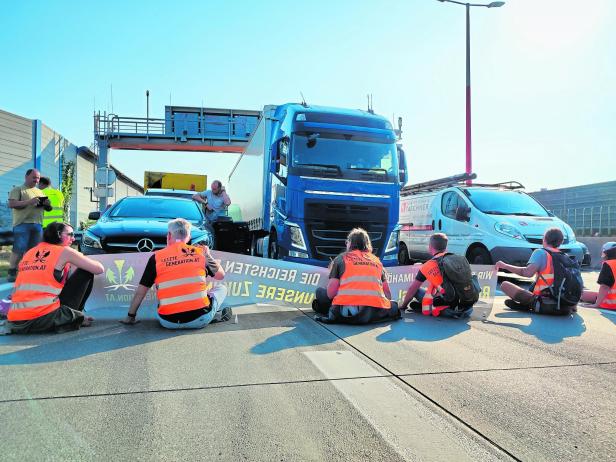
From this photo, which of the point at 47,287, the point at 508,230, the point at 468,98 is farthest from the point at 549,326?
the point at 468,98

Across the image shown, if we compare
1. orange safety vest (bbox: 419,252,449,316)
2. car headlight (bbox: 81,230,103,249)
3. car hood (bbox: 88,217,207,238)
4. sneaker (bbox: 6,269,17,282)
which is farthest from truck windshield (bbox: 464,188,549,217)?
sneaker (bbox: 6,269,17,282)

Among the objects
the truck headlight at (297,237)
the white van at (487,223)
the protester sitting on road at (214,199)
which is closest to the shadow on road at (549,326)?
the white van at (487,223)

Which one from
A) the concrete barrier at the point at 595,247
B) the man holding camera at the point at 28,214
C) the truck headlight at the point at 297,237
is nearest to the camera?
the man holding camera at the point at 28,214

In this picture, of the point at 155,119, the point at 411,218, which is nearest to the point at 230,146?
the point at 155,119

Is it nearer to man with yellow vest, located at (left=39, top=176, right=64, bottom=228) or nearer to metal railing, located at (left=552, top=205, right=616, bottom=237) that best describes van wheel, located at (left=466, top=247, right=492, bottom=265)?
metal railing, located at (left=552, top=205, right=616, bottom=237)

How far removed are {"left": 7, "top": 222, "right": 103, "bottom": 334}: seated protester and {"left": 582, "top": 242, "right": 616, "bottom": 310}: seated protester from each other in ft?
22.0

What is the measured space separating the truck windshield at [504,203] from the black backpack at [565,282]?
4.30m

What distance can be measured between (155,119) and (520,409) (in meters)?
31.7

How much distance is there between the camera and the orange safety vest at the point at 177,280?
203 inches

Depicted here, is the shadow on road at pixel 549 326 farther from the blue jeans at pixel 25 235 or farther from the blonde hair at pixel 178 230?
the blue jeans at pixel 25 235

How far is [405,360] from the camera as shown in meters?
4.11

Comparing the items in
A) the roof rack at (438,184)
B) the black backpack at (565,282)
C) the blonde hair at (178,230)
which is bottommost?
the black backpack at (565,282)

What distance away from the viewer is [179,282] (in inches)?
203

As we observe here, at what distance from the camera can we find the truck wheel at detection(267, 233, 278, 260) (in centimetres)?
927
